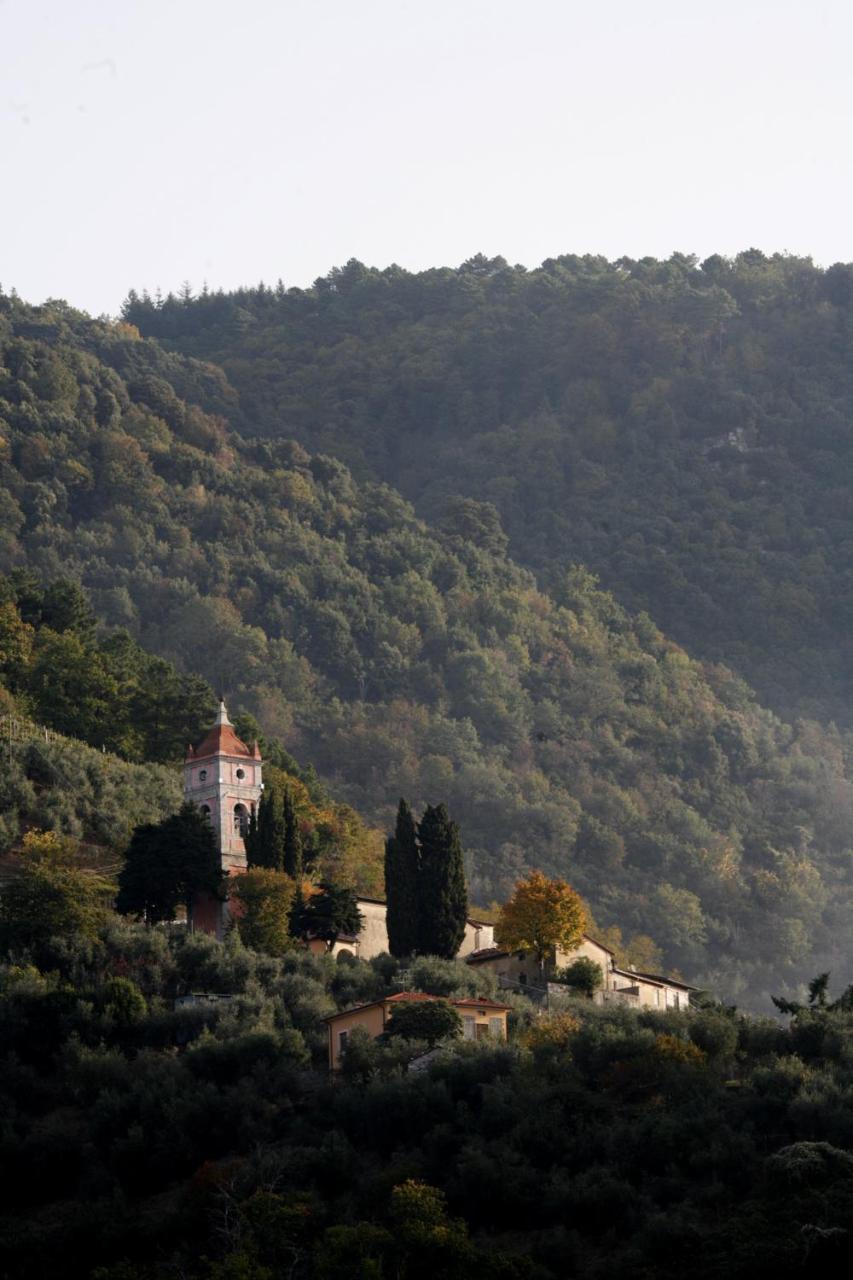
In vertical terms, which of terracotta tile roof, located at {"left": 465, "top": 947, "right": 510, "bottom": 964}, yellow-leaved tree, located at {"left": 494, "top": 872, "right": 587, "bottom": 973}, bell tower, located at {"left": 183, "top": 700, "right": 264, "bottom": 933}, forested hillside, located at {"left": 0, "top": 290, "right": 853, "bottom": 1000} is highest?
forested hillside, located at {"left": 0, "top": 290, "right": 853, "bottom": 1000}

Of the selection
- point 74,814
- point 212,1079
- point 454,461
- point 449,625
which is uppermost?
point 454,461

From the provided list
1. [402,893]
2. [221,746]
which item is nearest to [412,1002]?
[402,893]

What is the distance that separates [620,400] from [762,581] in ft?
98.2

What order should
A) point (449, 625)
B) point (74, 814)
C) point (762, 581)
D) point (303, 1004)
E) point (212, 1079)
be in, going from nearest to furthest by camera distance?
point (212, 1079), point (303, 1004), point (74, 814), point (449, 625), point (762, 581)

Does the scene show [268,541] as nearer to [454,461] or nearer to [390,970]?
[454,461]

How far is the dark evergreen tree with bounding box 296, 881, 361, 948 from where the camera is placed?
244 ft

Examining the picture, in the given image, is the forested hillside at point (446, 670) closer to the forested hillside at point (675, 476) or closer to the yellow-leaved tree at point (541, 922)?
the forested hillside at point (675, 476)

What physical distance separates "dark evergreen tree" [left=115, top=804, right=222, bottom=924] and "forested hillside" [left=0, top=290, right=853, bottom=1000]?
47.9 meters

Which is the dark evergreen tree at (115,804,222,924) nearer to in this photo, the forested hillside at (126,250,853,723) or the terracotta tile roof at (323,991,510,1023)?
the terracotta tile roof at (323,991,510,1023)

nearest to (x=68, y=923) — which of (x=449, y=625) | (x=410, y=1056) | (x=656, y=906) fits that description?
(x=410, y=1056)

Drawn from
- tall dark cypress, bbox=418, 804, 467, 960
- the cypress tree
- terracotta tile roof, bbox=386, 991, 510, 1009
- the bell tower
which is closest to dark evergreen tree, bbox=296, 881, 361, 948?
the cypress tree

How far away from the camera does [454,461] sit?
191625mm

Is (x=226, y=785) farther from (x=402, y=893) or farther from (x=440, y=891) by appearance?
(x=440, y=891)

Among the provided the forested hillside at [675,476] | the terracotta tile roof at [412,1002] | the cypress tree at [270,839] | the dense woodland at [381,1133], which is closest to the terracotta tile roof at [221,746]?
the cypress tree at [270,839]
